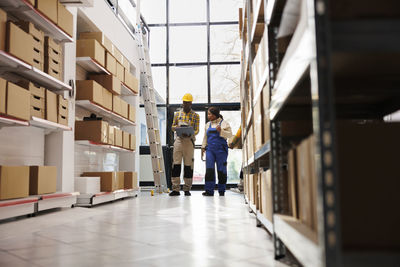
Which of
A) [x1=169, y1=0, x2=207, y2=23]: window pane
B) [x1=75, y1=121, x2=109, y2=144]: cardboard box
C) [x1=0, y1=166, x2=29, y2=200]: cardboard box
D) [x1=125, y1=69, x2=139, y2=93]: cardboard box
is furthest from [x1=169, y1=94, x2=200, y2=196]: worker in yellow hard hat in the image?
[x1=169, y1=0, x2=207, y2=23]: window pane

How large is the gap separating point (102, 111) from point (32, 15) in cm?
204

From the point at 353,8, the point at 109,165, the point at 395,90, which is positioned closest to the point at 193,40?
the point at 109,165

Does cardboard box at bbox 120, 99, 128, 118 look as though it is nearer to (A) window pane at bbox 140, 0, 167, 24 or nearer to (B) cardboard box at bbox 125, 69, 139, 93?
(B) cardboard box at bbox 125, 69, 139, 93

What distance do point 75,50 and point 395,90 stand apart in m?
3.78

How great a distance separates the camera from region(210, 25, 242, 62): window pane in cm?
869

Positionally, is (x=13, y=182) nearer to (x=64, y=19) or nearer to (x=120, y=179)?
(x=64, y=19)

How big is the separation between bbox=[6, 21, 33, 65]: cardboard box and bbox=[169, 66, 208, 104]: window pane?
543 cm

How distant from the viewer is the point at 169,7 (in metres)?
8.92

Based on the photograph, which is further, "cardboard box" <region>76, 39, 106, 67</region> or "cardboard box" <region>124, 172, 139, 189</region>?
"cardboard box" <region>124, 172, 139, 189</region>

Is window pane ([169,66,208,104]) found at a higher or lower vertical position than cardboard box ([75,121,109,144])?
higher

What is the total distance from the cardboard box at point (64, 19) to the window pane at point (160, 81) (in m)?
4.68

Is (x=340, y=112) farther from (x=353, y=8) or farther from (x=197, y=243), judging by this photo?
(x=353, y=8)

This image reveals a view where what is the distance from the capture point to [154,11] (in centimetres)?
897

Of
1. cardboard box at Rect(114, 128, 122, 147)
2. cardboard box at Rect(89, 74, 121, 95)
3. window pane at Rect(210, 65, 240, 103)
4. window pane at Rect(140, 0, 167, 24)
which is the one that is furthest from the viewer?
window pane at Rect(140, 0, 167, 24)
